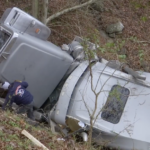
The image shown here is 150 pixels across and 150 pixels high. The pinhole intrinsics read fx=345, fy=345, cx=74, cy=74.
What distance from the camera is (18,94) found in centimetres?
621

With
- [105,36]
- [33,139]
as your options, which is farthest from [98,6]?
[33,139]

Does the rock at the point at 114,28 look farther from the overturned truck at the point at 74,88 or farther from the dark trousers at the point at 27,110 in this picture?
the dark trousers at the point at 27,110

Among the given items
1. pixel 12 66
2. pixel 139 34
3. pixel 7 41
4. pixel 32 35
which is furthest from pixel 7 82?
pixel 139 34

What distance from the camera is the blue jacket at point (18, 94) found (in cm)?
611

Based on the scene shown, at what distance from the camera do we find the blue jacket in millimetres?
6109

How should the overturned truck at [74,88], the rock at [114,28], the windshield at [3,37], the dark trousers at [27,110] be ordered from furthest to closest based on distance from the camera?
the rock at [114,28] < the dark trousers at [27,110] < the windshield at [3,37] < the overturned truck at [74,88]

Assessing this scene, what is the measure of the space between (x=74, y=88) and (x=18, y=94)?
1014 millimetres

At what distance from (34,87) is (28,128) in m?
1.24

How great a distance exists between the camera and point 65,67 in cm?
676

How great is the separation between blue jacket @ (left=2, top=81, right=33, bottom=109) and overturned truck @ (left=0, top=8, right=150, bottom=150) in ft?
0.69

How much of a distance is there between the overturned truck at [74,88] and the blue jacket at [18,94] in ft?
0.69

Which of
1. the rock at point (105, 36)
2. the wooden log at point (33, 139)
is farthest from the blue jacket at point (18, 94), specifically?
the rock at point (105, 36)

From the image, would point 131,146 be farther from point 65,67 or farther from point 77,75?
point 65,67

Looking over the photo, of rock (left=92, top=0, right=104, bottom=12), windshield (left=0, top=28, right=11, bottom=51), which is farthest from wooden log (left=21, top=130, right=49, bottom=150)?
rock (left=92, top=0, right=104, bottom=12)
